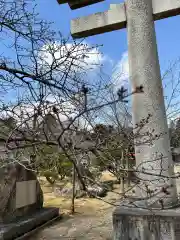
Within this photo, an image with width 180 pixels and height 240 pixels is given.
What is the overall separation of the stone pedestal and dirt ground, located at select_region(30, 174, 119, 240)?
2.33ft

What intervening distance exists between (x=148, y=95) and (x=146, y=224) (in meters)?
1.60

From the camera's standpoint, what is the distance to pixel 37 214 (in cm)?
489

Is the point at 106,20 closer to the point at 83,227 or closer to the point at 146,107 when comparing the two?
→ the point at 146,107

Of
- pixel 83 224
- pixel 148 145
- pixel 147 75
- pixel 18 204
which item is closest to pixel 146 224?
pixel 148 145

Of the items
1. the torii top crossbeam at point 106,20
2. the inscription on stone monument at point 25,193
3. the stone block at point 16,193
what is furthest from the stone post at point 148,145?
the inscription on stone monument at point 25,193

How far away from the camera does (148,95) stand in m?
3.18

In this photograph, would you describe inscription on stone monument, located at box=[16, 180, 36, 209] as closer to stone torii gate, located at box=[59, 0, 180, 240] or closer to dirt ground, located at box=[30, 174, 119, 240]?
dirt ground, located at box=[30, 174, 119, 240]

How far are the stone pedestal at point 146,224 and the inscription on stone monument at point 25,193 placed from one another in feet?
7.95

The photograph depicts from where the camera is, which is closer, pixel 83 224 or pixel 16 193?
pixel 16 193

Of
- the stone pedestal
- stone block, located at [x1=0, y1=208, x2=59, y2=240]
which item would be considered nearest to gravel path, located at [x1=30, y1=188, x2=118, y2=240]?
stone block, located at [x1=0, y1=208, x2=59, y2=240]

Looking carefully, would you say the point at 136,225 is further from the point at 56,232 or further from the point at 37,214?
the point at 37,214

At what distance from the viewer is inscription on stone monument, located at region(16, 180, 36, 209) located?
4609 millimetres

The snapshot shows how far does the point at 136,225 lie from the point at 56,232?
7.38 feet

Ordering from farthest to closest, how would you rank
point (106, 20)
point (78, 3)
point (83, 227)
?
point (83, 227) < point (78, 3) < point (106, 20)
